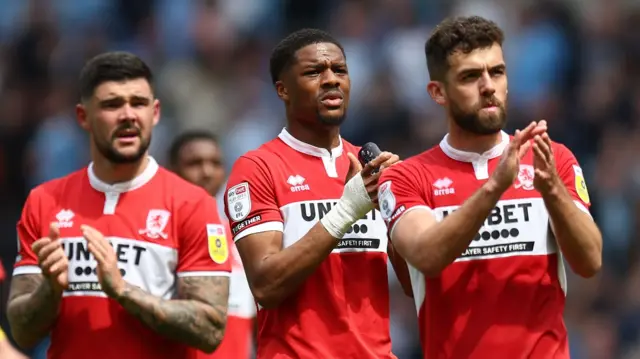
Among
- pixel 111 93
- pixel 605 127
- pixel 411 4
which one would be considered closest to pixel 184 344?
pixel 111 93

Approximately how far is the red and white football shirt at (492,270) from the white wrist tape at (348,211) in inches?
4.1

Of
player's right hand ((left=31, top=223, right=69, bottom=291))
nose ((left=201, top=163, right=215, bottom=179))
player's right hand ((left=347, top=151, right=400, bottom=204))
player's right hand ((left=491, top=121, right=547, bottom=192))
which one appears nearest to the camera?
player's right hand ((left=491, top=121, right=547, bottom=192))

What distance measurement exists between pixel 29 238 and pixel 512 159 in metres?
2.93

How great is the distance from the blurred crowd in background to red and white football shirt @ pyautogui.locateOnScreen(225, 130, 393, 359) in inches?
228

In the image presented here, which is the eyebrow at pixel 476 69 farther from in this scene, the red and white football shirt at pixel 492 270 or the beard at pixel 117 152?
the beard at pixel 117 152

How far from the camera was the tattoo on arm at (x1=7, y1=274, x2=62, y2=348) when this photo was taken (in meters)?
7.76

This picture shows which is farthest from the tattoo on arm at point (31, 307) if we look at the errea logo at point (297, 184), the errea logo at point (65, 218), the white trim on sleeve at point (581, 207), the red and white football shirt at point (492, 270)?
the white trim on sleeve at point (581, 207)

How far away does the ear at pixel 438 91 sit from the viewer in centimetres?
737

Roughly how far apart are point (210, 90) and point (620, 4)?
4780 millimetres

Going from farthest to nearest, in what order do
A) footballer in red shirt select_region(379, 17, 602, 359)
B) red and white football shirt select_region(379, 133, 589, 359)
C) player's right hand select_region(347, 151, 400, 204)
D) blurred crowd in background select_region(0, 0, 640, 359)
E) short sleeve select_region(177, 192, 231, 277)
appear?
blurred crowd in background select_region(0, 0, 640, 359) → short sleeve select_region(177, 192, 231, 277) → player's right hand select_region(347, 151, 400, 204) → red and white football shirt select_region(379, 133, 589, 359) → footballer in red shirt select_region(379, 17, 602, 359)

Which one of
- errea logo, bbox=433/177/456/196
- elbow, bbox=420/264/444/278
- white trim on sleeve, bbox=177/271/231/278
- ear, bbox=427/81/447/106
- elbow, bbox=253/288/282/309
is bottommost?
elbow, bbox=253/288/282/309

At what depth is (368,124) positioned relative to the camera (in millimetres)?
14484

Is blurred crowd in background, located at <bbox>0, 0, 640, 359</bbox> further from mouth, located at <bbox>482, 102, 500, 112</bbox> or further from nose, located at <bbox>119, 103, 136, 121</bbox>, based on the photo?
mouth, located at <bbox>482, 102, 500, 112</bbox>

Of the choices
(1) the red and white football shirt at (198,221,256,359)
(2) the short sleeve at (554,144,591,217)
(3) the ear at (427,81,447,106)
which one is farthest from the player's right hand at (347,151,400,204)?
(1) the red and white football shirt at (198,221,256,359)
